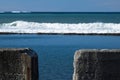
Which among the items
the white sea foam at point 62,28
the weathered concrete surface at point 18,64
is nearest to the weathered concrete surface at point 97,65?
the weathered concrete surface at point 18,64

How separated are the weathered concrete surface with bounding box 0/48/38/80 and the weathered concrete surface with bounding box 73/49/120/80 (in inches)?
25.5

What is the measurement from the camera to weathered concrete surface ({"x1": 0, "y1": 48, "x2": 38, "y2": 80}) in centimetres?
703

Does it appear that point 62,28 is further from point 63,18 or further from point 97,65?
point 63,18

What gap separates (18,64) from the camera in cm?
709

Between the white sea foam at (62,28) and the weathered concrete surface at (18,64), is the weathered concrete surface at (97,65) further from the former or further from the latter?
the white sea foam at (62,28)

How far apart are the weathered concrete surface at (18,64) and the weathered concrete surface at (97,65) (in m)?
0.65

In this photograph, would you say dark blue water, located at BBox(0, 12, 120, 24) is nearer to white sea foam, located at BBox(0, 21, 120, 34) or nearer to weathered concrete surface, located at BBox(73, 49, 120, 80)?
white sea foam, located at BBox(0, 21, 120, 34)

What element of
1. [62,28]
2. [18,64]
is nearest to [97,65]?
[18,64]

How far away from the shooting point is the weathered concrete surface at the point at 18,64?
23.1 ft

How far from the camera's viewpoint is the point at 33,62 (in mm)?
7051

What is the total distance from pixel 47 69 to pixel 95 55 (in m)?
11.0

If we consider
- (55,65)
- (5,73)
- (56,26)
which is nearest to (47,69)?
(55,65)

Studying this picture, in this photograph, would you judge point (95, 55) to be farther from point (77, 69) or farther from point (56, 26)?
point (56, 26)

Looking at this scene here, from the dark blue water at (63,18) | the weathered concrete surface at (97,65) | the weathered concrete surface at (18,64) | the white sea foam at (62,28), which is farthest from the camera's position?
the dark blue water at (63,18)
